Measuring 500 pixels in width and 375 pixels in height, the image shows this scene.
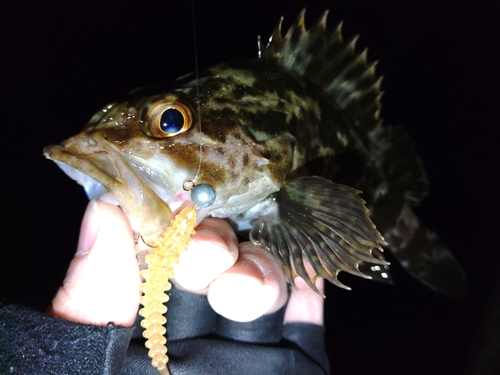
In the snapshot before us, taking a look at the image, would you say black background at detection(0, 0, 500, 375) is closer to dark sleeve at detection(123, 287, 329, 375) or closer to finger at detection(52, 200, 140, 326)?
dark sleeve at detection(123, 287, 329, 375)

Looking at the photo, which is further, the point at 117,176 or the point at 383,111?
the point at 383,111

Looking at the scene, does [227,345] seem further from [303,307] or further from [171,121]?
[171,121]

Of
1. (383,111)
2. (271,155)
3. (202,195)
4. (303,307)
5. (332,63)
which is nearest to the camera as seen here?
(202,195)

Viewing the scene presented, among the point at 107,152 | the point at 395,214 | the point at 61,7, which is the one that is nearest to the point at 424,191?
the point at 395,214

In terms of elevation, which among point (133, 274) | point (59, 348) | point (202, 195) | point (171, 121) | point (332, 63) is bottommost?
point (59, 348)

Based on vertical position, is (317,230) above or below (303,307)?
above

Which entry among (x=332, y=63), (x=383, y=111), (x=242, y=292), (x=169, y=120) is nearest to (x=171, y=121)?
(x=169, y=120)

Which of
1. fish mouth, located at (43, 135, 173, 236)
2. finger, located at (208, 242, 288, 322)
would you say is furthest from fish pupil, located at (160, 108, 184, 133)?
finger, located at (208, 242, 288, 322)

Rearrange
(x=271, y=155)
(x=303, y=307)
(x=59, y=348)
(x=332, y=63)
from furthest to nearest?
1. (x=332, y=63)
2. (x=303, y=307)
3. (x=271, y=155)
4. (x=59, y=348)
